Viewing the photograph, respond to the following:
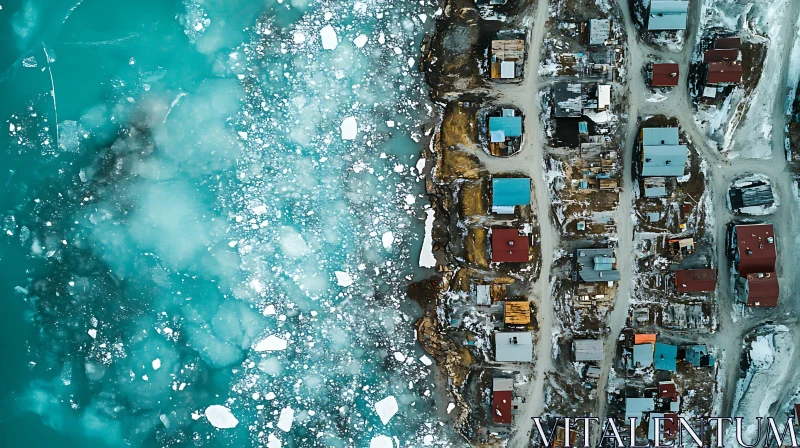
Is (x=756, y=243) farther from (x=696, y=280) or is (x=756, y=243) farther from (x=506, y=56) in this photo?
(x=506, y=56)

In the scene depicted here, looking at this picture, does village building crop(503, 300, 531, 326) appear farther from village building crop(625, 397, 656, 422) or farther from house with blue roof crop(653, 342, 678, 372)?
house with blue roof crop(653, 342, 678, 372)

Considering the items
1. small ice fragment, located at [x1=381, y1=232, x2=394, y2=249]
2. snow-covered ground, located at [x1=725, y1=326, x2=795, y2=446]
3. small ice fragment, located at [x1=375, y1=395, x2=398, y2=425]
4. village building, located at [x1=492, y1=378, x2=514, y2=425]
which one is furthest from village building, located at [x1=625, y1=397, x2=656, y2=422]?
small ice fragment, located at [x1=381, y1=232, x2=394, y2=249]

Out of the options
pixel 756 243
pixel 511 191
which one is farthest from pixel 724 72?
pixel 511 191

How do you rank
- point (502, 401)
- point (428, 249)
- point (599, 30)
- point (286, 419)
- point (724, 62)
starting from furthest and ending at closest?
1. point (286, 419)
2. point (428, 249)
3. point (502, 401)
4. point (599, 30)
5. point (724, 62)

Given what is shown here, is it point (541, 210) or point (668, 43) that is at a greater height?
point (668, 43)

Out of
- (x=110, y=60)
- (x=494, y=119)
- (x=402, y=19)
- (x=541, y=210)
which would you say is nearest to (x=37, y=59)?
(x=110, y=60)

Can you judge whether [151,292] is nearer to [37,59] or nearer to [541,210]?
[37,59]
